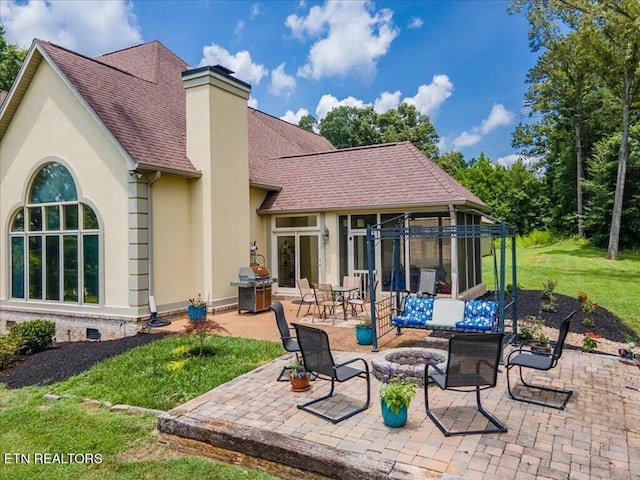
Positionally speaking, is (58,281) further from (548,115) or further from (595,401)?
(548,115)

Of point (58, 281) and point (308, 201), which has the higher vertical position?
point (308, 201)

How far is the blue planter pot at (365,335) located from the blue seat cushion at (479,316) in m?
1.64

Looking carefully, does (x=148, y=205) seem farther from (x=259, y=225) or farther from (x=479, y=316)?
(x=479, y=316)

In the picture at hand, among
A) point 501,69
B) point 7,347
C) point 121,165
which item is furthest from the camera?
point 501,69

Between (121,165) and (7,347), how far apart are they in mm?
4558

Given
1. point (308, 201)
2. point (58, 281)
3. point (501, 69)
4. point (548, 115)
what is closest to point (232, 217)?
point (308, 201)

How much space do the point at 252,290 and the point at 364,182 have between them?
17.3 ft

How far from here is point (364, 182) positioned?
45.3 feet

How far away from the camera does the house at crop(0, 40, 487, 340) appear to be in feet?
33.4

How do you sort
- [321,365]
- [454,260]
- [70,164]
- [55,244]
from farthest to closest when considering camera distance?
[454,260] → [55,244] → [70,164] → [321,365]

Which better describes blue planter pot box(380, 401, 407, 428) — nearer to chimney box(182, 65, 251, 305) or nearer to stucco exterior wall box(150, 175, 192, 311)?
stucco exterior wall box(150, 175, 192, 311)

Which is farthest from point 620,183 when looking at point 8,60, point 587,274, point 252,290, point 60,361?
point 8,60

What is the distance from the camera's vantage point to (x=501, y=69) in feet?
105

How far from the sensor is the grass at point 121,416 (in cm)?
403
